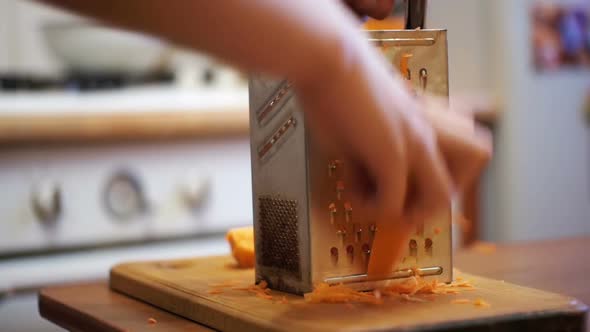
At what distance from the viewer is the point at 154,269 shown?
3.63 ft

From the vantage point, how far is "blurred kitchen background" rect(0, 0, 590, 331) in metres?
2.00

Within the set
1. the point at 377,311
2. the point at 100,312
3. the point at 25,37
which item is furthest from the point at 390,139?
the point at 25,37

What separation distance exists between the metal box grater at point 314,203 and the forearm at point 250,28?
0.81 ft

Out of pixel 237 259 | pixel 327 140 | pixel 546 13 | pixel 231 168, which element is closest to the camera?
pixel 327 140

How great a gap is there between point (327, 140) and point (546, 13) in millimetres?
2239

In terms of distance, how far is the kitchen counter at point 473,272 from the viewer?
3.02ft

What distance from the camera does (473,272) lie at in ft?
3.80

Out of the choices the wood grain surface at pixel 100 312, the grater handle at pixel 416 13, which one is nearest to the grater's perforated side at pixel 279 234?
the wood grain surface at pixel 100 312

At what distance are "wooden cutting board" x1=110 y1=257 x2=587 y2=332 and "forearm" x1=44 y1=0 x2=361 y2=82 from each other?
0.22 meters

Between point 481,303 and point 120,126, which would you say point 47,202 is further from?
point 481,303

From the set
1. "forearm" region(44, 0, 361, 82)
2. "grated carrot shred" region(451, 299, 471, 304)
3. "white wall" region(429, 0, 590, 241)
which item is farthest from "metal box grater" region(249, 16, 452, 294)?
"white wall" region(429, 0, 590, 241)

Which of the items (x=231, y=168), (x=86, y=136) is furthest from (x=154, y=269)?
(x=231, y=168)

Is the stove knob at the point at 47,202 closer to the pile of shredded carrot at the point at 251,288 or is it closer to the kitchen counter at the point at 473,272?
the kitchen counter at the point at 473,272

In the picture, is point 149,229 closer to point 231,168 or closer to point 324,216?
point 231,168
